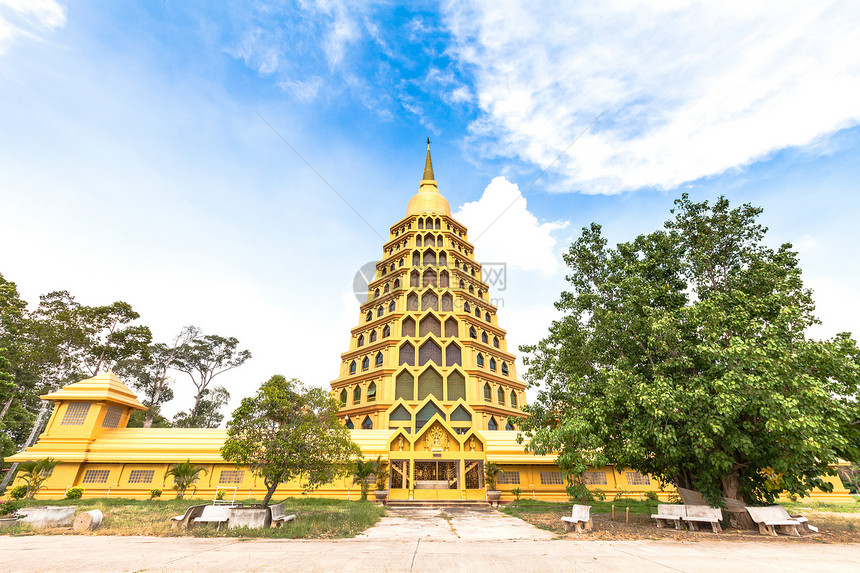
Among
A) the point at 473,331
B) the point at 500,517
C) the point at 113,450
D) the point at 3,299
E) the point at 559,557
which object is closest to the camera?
the point at 559,557

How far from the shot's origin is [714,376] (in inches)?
558

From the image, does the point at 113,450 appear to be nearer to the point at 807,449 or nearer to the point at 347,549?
the point at 347,549

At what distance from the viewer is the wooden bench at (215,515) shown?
13.0 m

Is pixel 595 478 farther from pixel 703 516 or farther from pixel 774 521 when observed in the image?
pixel 774 521

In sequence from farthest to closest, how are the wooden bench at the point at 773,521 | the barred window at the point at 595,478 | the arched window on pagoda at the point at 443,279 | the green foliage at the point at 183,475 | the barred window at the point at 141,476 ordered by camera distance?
1. the arched window on pagoda at the point at 443,279
2. the barred window at the point at 595,478
3. the barred window at the point at 141,476
4. the green foliage at the point at 183,475
5. the wooden bench at the point at 773,521

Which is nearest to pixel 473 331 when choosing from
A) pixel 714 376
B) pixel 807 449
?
pixel 714 376

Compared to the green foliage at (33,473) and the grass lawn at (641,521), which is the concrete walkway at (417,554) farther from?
the green foliage at (33,473)

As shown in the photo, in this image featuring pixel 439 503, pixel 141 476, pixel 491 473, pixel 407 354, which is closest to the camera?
pixel 439 503

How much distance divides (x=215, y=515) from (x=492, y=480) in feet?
52.3

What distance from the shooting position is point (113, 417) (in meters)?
26.1

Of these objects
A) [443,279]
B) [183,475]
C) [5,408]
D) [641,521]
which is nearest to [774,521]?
[641,521]

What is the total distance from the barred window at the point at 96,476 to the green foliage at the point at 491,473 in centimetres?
2280

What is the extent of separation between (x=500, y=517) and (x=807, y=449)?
11.4 m

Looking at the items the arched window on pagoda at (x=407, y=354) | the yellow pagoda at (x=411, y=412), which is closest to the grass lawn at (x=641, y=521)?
the yellow pagoda at (x=411, y=412)
